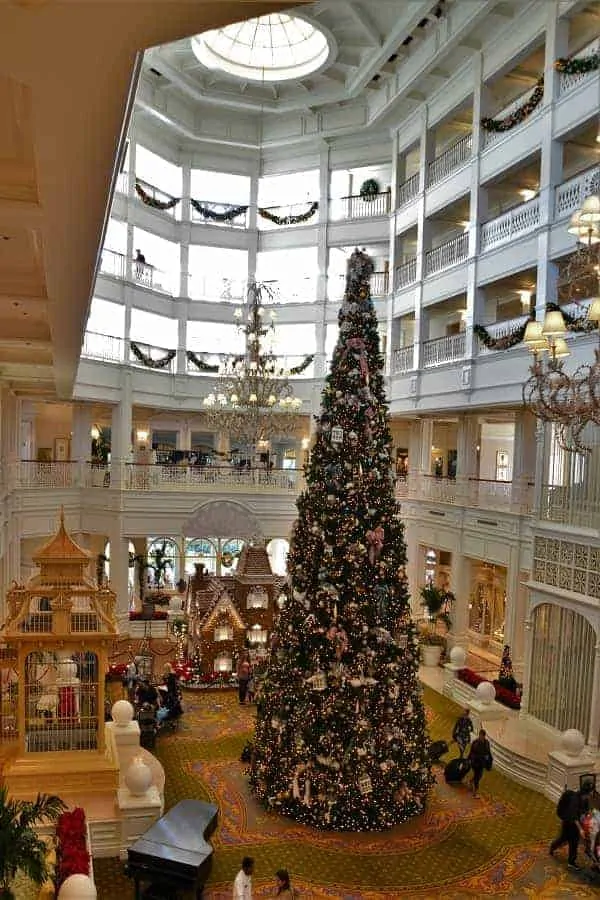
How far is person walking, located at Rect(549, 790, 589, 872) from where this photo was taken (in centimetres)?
811

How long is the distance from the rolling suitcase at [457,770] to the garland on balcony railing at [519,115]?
12.4 m

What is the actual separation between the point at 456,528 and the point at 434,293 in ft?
20.3

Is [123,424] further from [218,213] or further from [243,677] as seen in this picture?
[243,677]

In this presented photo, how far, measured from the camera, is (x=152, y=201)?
21.2m

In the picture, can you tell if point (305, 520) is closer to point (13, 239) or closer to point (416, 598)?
point (13, 239)

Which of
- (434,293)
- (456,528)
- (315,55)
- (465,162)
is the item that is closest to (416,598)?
(456,528)

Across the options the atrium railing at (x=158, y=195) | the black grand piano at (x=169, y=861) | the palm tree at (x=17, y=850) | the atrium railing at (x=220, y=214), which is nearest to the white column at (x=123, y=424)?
the atrium railing at (x=158, y=195)

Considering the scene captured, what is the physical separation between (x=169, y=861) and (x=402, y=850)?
10.0ft

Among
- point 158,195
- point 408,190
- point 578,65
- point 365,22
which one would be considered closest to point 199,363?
point 158,195

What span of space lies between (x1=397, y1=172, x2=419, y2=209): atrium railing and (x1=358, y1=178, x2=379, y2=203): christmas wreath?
132 cm

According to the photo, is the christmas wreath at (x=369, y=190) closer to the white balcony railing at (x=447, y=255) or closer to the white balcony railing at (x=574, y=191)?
the white balcony railing at (x=447, y=255)

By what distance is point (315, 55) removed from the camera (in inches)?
790

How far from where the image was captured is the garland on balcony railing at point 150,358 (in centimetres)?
2086

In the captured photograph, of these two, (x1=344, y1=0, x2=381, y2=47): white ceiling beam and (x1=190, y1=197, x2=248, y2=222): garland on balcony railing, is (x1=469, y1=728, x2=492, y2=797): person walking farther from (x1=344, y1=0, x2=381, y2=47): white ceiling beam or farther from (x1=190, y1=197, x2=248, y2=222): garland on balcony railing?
(x1=190, y1=197, x2=248, y2=222): garland on balcony railing
